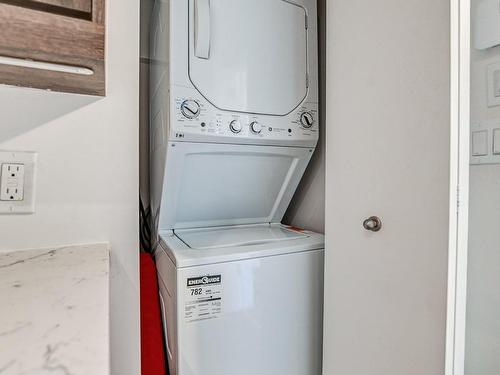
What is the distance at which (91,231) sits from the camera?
1.04 m

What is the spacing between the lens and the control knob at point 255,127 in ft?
4.54

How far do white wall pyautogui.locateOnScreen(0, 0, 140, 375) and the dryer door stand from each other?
28 centimetres

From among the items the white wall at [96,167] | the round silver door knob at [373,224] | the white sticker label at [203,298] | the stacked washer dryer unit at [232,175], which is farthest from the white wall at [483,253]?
the white wall at [96,167]

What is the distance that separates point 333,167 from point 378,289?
1.71 ft

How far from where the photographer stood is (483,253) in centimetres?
91

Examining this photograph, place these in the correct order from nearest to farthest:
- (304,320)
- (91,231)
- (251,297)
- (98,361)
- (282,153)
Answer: (98,361)
(91,231)
(251,297)
(304,320)
(282,153)

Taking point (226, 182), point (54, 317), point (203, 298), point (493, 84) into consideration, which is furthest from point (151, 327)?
point (493, 84)

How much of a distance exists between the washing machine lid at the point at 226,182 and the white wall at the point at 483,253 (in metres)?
0.80

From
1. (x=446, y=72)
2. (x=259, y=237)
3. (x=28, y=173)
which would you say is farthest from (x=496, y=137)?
(x=28, y=173)

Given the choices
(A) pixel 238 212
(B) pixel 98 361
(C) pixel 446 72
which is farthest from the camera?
(A) pixel 238 212

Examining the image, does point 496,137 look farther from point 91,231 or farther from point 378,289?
point 91,231

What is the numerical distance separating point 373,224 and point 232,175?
749 millimetres

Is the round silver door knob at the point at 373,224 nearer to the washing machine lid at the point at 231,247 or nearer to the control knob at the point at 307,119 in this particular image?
the washing machine lid at the point at 231,247

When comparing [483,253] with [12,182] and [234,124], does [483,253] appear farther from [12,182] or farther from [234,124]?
[12,182]
